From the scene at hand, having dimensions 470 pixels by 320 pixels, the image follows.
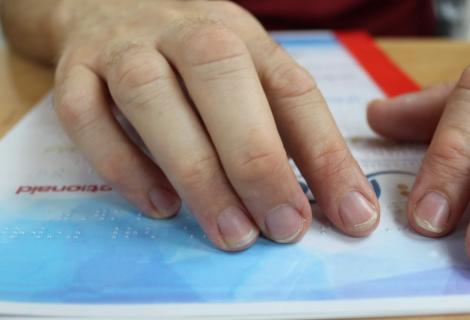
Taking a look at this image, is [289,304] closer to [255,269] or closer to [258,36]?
[255,269]

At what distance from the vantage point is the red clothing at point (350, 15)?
36.3 inches

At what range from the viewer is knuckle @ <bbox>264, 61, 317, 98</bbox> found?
380 mm

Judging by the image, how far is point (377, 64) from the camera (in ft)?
2.42

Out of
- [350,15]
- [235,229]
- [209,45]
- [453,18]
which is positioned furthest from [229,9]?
[453,18]

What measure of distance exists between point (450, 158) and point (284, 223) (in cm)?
14

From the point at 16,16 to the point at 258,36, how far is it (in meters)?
0.58

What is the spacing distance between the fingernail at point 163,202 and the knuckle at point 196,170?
0.04m

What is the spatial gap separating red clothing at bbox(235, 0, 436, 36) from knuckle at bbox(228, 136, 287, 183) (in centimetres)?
66

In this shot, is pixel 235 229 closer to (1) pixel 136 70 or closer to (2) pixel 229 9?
(1) pixel 136 70

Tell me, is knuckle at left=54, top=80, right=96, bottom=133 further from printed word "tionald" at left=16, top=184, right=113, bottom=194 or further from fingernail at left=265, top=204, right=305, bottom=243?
fingernail at left=265, top=204, right=305, bottom=243

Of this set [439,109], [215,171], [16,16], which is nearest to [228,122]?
[215,171]

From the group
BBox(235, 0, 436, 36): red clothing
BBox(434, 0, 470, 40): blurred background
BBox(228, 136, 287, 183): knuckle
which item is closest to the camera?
BBox(228, 136, 287, 183): knuckle

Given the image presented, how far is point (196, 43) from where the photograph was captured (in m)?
0.37

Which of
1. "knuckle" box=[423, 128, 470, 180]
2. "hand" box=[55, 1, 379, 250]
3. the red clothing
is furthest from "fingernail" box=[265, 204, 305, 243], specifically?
the red clothing
